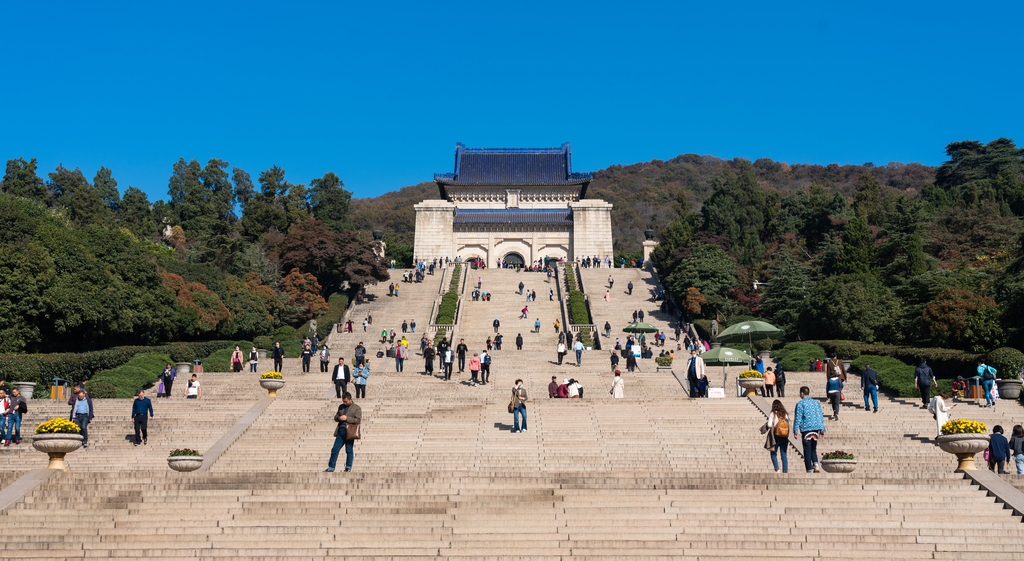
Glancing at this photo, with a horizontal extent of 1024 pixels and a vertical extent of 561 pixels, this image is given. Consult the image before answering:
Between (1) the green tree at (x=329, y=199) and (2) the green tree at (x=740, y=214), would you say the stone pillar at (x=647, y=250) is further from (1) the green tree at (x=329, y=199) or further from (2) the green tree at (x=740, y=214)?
(1) the green tree at (x=329, y=199)

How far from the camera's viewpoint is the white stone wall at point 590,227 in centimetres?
6112

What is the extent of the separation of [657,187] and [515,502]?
99.3 meters

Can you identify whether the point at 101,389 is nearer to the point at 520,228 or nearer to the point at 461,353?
the point at 461,353

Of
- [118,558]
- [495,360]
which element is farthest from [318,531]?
[495,360]

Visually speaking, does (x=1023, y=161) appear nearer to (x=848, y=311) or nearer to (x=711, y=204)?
(x=711, y=204)

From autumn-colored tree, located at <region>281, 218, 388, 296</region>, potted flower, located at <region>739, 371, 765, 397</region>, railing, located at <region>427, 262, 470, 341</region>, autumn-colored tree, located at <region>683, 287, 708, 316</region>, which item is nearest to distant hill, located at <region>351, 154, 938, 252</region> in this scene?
railing, located at <region>427, 262, 470, 341</region>

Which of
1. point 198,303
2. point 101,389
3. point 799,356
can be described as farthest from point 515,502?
point 198,303

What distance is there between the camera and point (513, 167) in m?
67.6

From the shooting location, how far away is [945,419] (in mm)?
16109

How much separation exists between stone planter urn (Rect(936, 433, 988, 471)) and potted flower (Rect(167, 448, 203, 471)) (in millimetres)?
10465

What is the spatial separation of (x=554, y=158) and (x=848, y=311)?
4023 cm

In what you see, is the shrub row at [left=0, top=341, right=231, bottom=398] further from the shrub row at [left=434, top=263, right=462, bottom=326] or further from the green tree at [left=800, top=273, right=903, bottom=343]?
the green tree at [left=800, top=273, right=903, bottom=343]

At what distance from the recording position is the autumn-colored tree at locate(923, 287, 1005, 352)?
24.6 m

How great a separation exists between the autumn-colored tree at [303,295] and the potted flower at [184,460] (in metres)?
26.3
